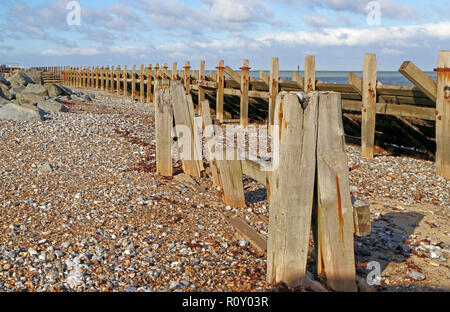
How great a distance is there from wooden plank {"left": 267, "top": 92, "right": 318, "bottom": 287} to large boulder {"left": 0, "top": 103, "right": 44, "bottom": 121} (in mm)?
10308

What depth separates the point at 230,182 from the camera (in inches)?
223

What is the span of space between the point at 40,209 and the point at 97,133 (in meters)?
5.32

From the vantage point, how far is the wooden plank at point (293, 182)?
10.1 ft

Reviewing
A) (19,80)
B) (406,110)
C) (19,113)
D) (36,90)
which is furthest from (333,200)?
(19,80)

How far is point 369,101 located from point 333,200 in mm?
6846

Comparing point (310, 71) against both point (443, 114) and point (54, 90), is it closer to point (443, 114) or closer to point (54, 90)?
point (443, 114)

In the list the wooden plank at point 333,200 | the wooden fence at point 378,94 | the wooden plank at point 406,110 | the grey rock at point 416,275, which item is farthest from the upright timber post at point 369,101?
the wooden plank at point 333,200

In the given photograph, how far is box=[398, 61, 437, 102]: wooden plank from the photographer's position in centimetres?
805

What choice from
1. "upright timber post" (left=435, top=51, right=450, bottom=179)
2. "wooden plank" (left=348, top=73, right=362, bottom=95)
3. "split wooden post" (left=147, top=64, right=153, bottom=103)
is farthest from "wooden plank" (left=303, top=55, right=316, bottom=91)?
"split wooden post" (left=147, top=64, right=153, bottom=103)

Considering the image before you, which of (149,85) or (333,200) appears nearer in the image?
(333,200)

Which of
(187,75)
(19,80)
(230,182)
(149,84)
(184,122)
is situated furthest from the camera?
(149,84)

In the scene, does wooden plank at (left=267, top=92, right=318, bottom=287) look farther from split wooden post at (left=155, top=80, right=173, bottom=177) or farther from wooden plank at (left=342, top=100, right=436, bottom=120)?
wooden plank at (left=342, top=100, right=436, bottom=120)
